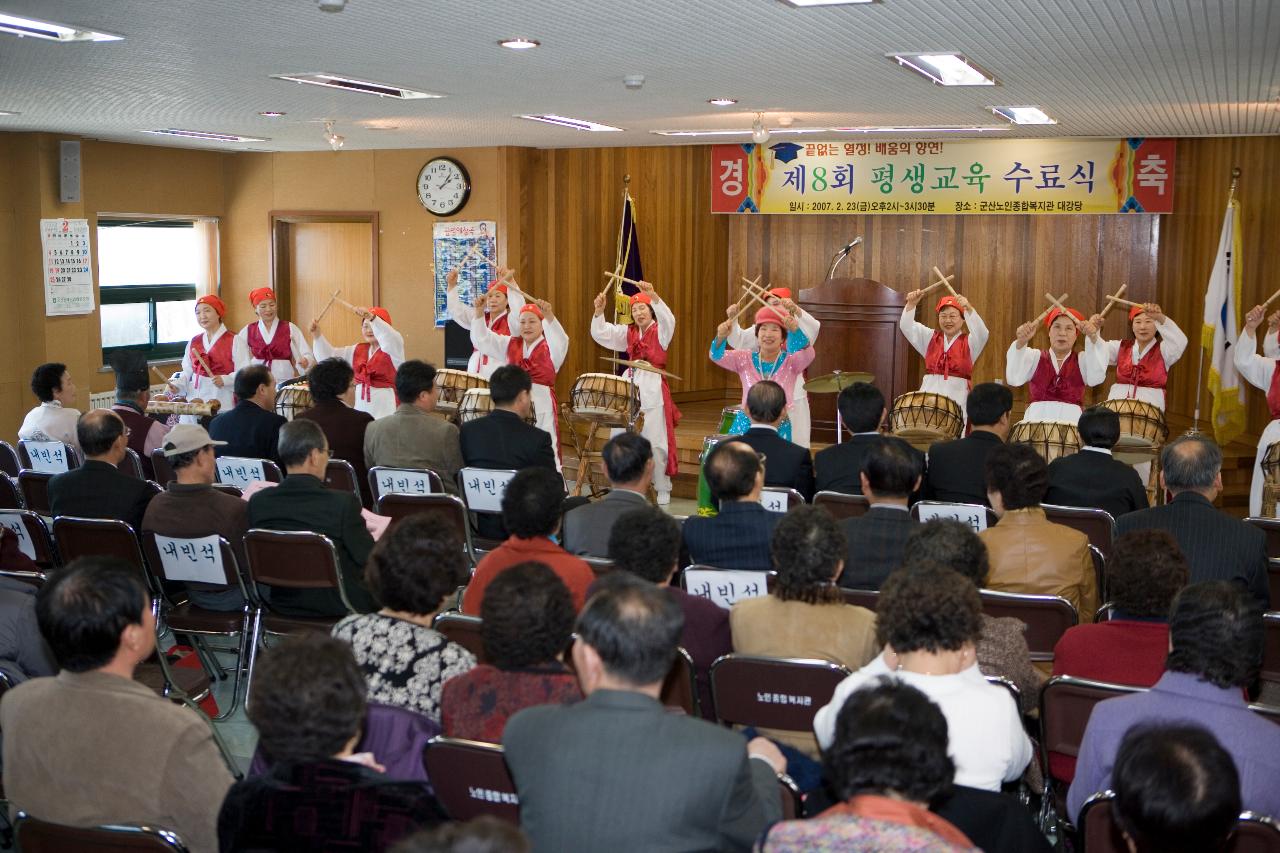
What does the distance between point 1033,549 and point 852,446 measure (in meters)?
1.53

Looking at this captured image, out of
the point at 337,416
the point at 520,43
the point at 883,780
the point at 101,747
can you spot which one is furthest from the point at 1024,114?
the point at 101,747

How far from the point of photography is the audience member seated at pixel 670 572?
11.0 ft

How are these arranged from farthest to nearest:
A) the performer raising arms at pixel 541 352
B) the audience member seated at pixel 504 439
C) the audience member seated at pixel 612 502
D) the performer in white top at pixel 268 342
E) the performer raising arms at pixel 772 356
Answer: the performer in white top at pixel 268 342, the performer raising arms at pixel 541 352, the performer raising arms at pixel 772 356, the audience member seated at pixel 504 439, the audience member seated at pixel 612 502

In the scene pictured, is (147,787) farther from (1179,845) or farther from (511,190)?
(511,190)

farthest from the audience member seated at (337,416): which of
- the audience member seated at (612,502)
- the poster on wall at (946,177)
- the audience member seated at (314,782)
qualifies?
the poster on wall at (946,177)

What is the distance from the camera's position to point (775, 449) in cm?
555

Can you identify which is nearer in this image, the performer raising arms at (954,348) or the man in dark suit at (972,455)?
the man in dark suit at (972,455)

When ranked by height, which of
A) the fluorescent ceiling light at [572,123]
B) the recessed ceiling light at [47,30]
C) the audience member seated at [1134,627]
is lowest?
the audience member seated at [1134,627]

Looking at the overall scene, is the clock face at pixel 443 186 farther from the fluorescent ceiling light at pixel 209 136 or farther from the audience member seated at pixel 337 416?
the audience member seated at pixel 337 416

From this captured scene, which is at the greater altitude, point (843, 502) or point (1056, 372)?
point (1056, 372)

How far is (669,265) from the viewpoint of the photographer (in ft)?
37.7

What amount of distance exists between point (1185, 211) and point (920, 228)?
7.42ft

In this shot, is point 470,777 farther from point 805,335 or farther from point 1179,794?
point 805,335

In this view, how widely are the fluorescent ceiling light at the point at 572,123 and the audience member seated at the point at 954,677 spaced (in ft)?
20.5
